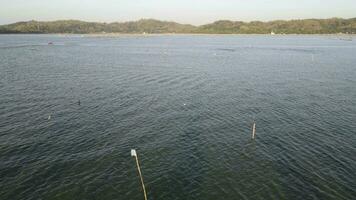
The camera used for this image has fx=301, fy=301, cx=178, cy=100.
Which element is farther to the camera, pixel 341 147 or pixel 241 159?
pixel 341 147

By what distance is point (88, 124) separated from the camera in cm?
4869

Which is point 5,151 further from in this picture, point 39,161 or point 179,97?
point 179,97

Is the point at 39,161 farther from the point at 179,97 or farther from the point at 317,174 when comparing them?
the point at 179,97

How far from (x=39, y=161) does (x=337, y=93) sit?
6550 cm

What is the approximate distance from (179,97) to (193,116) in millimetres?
14407

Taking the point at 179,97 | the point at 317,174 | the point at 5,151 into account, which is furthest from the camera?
the point at 179,97

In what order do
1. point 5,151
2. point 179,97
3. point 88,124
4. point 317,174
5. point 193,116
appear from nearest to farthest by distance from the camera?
point 317,174 < point 5,151 < point 88,124 < point 193,116 < point 179,97

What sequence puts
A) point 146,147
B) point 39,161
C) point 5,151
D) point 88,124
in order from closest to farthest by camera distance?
point 39,161 < point 5,151 < point 146,147 < point 88,124

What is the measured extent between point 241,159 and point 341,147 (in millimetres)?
14381

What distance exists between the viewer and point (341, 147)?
40.6 meters

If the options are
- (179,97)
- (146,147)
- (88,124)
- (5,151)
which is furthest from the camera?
(179,97)

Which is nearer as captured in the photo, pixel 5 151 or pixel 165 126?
pixel 5 151

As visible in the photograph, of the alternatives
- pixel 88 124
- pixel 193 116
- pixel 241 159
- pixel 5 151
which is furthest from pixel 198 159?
pixel 5 151

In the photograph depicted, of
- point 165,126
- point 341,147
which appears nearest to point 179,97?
point 165,126
